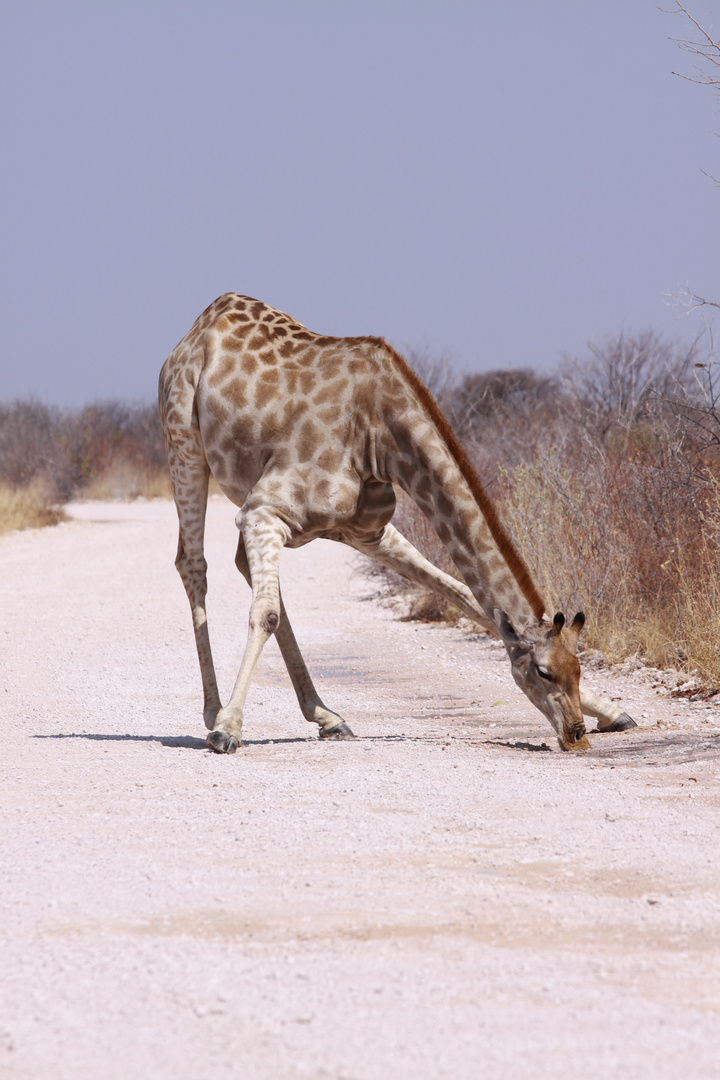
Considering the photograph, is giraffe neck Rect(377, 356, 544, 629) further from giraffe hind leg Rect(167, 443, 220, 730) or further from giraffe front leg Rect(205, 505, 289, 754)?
giraffe hind leg Rect(167, 443, 220, 730)

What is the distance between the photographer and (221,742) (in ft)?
19.6

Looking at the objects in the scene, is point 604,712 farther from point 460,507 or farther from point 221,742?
point 221,742

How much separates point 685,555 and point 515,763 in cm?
446

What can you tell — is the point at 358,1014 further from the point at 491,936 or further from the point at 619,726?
the point at 619,726

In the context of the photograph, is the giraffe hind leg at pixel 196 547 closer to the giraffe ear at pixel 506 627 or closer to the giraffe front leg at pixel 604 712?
the giraffe ear at pixel 506 627

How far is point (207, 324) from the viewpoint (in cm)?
728

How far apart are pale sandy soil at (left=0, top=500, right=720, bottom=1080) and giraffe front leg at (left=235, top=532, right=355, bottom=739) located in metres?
0.28

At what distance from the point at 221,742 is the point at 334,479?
150cm

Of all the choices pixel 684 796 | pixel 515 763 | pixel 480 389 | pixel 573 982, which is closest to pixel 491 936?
pixel 573 982

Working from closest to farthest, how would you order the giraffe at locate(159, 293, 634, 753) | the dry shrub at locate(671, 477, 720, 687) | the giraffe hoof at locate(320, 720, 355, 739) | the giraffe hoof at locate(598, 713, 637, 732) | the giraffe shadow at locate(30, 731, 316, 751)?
the giraffe at locate(159, 293, 634, 753) < the giraffe shadow at locate(30, 731, 316, 751) < the giraffe hoof at locate(598, 713, 637, 732) < the giraffe hoof at locate(320, 720, 355, 739) < the dry shrub at locate(671, 477, 720, 687)

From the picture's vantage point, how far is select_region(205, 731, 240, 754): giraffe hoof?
5.96 m

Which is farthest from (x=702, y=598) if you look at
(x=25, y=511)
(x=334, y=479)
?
(x=25, y=511)

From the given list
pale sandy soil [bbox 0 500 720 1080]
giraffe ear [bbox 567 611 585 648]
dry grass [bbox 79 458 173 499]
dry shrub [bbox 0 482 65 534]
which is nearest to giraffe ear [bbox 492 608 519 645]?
giraffe ear [bbox 567 611 585 648]

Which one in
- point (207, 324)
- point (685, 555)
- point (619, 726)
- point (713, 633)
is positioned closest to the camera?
point (619, 726)
